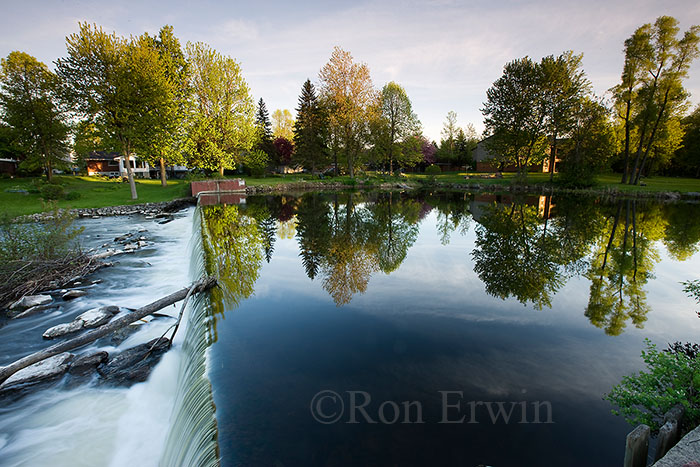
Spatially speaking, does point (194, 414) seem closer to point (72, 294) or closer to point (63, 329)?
point (63, 329)

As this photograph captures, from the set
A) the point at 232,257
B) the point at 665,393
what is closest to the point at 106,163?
the point at 232,257

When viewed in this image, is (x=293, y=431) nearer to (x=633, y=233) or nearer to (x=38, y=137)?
(x=633, y=233)

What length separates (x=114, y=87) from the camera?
24500 millimetres

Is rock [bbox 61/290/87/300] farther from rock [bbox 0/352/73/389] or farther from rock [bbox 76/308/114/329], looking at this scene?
rock [bbox 0/352/73/389]

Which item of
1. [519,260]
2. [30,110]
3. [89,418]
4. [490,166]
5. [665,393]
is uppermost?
[30,110]

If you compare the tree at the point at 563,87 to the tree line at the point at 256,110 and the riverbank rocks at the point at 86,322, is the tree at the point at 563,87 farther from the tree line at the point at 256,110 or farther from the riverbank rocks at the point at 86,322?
the riverbank rocks at the point at 86,322

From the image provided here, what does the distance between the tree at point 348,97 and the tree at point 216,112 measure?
11.6m

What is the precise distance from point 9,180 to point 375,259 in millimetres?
48463

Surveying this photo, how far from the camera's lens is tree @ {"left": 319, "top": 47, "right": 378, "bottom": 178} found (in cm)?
4394

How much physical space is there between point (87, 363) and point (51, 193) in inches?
1083

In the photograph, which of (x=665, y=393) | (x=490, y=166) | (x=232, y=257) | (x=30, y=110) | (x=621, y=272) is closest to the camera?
(x=665, y=393)

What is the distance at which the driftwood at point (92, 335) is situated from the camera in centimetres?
532

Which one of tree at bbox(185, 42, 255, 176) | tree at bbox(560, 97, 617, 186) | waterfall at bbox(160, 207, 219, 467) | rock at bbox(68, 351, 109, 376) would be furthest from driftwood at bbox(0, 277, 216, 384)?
tree at bbox(560, 97, 617, 186)

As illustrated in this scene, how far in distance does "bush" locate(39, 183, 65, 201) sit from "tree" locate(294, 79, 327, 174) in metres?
33.0
